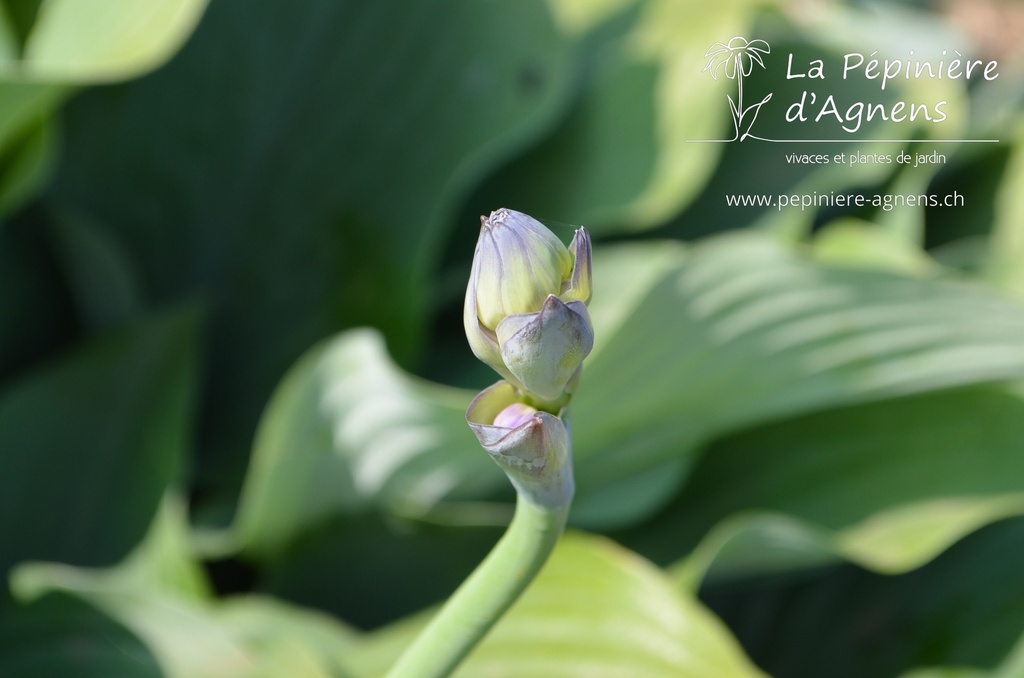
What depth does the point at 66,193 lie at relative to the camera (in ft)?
1.30

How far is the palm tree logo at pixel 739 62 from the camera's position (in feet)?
1.37

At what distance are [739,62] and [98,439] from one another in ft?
1.08

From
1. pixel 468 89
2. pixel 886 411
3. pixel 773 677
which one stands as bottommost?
pixel 773 677

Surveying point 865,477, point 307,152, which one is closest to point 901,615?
point 865,477

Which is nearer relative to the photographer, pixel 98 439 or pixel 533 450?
pixel 533 450

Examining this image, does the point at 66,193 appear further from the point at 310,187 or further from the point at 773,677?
the point at 773,677

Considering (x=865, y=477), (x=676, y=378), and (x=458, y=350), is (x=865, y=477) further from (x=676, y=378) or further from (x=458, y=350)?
(x=458, y=350)

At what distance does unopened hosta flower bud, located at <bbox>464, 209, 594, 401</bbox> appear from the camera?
0.10m

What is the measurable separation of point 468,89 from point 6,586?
284 millimetres

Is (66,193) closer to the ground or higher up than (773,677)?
higher up

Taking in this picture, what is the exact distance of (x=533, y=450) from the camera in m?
0.11

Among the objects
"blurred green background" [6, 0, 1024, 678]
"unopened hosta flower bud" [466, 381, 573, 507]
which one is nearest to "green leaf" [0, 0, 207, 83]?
"blurred green background" [6, 0, 1024, 678]

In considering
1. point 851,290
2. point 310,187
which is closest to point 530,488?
point 851,290

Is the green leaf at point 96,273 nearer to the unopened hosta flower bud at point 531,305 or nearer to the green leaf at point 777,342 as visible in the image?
the green leaf at point 777,342
